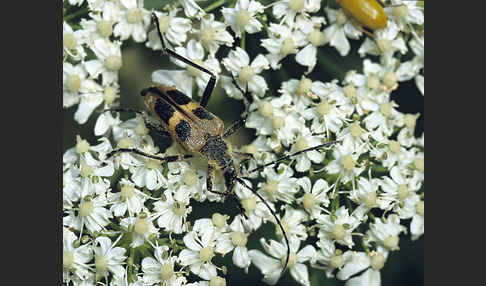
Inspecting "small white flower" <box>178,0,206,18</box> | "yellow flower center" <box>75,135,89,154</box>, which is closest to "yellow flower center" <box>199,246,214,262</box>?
"yellow flower center" <box>75,135,89,154</box>

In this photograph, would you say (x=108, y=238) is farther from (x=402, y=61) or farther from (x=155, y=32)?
(x=402, y=61)

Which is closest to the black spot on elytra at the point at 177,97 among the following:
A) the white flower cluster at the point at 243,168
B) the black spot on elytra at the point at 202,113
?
the black spot on elytra at the point at 202,113

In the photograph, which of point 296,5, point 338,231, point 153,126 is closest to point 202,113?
point 153,126

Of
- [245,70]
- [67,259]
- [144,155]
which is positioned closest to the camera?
[67,259]

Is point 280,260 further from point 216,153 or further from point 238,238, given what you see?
point 216,153

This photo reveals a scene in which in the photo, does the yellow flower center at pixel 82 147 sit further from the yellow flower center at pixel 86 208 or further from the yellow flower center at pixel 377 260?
the yellow flower center at pixel 377 260

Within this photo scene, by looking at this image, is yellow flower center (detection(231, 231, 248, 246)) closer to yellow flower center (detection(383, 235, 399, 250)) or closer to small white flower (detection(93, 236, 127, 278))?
small white flower (detection(93, 236, 127, 278))

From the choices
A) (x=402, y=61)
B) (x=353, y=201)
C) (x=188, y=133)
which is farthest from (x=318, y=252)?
(x=402, y=61)
